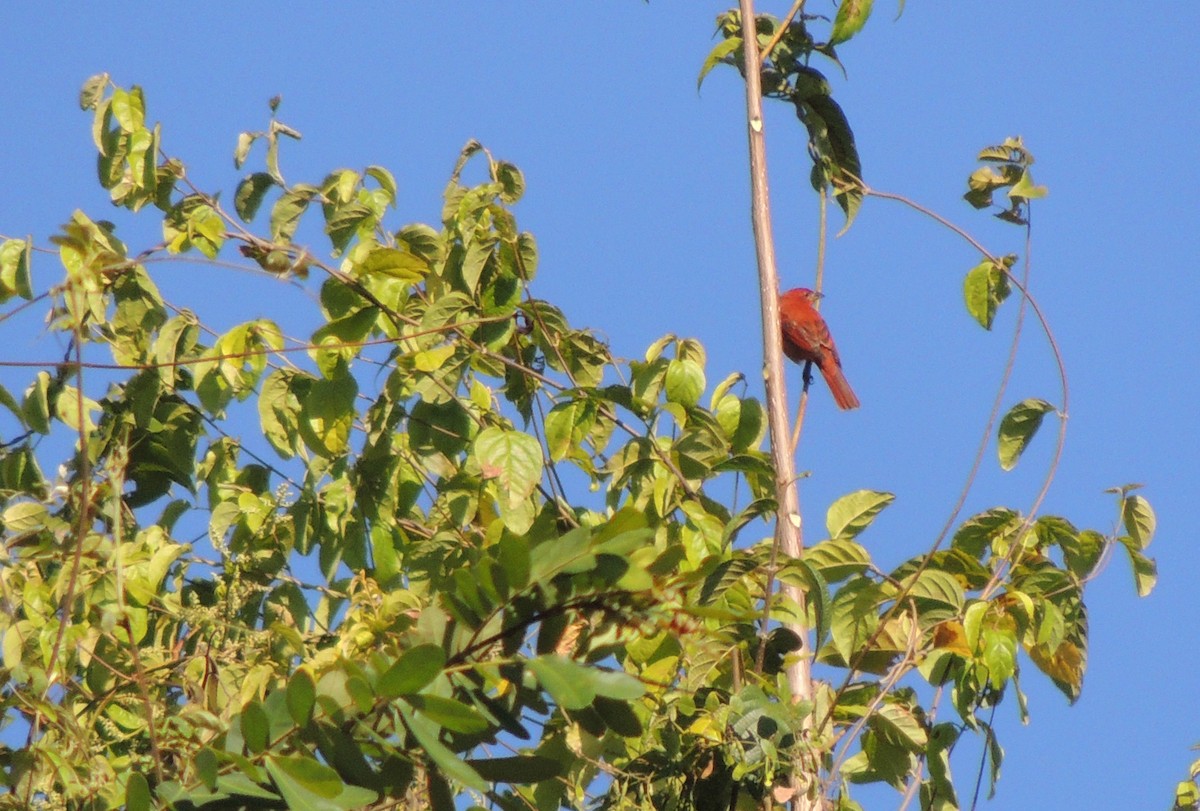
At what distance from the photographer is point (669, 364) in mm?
2752

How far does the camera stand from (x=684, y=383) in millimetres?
2711

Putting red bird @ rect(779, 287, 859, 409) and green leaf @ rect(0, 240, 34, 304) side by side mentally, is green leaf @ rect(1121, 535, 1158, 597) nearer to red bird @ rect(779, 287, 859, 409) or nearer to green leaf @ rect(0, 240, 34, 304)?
green leaf @ rect(0, 240, 34, 304)

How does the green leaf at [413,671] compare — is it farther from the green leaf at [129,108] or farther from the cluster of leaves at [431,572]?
the green leaf at [129,108]

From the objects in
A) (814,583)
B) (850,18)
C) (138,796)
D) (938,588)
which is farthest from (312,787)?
(850,18)

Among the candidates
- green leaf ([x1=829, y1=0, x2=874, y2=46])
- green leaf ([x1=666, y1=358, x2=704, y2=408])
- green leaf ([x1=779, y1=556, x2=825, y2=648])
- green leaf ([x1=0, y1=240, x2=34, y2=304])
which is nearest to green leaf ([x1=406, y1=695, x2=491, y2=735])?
green leaf ([x1=779, y1=556, x2=825, y2=648])

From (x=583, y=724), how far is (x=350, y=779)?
0.32m

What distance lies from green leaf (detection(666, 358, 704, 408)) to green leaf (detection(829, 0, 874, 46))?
3.15 ft

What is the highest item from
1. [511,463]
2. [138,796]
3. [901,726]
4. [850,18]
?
[850,18]

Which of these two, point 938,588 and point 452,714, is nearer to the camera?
point 452,714

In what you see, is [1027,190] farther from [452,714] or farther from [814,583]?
[452,714]

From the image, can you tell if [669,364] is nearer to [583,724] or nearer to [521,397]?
[521,397]

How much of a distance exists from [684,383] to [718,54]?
0.83 meters

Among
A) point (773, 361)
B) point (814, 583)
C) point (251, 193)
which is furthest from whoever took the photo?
point (251, 193)

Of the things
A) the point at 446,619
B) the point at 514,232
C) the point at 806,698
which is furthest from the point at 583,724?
the point at 514,232
